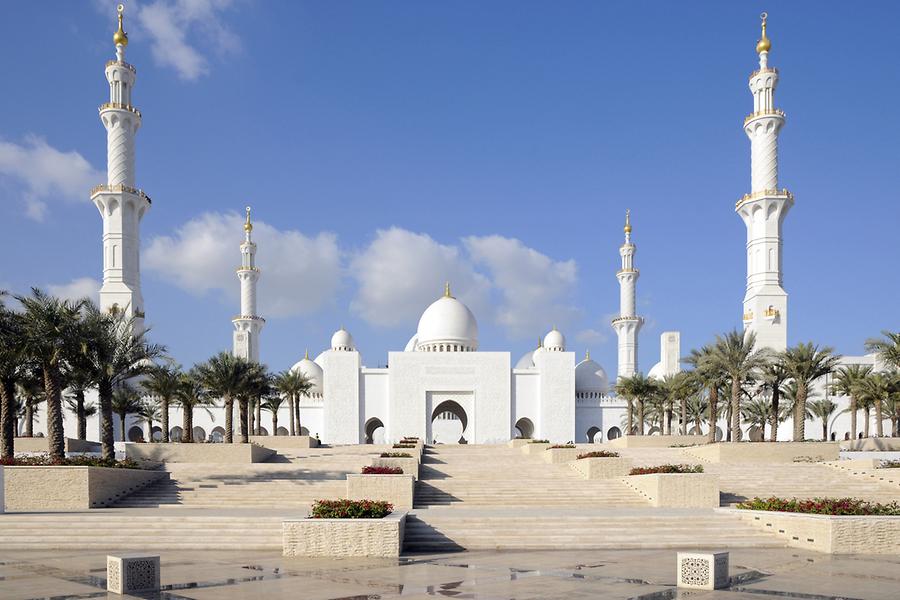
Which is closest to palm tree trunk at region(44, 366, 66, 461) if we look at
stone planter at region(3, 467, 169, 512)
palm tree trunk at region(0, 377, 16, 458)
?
palm tree trunk at region(0, 377, 16, 458)

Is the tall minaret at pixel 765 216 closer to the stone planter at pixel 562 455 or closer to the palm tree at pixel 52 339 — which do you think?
the stone planter at pixel 562 455

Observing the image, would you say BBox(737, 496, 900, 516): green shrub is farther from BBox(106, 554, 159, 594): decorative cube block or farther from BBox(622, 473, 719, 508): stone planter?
BBox(106, 554, 159, 594): decorative cube block

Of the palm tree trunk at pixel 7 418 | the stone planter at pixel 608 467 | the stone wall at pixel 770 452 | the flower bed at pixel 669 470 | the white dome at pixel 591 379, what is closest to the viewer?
the flower bed at pixel 669 470

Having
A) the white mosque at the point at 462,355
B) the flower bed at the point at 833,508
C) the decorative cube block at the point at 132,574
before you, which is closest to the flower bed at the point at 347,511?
the decorative cube block at the point at 132,574

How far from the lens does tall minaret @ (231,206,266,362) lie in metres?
55.9

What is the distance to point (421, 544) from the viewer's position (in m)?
13.3

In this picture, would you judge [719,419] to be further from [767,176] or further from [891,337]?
[891,337]

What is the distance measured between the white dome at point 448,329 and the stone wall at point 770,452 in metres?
28.9

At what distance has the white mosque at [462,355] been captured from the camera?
149 feet

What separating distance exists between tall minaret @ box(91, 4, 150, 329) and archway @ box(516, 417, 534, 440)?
81.0 feet

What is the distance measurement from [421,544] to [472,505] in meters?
6.28

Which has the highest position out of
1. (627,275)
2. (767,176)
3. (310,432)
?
(767,176)

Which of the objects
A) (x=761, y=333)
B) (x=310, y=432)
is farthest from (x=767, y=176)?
(x=310, y=432)

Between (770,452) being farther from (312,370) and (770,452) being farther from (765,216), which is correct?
(312,370)
